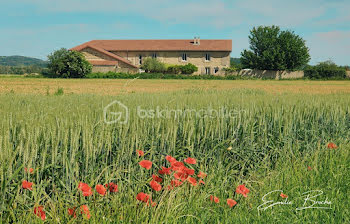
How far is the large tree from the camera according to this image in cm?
5000

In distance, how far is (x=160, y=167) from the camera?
3.17m

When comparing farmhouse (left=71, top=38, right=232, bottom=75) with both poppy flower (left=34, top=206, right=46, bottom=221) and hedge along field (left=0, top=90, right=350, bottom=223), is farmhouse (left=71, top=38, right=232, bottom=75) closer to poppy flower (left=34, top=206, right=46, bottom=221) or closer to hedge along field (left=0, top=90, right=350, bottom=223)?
hedge along field (left=0, top=90, right=350, bottom=223)

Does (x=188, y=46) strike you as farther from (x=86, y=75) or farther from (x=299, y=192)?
(x=299, y=192)

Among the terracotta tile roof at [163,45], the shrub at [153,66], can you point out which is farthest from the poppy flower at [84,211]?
the terracotta tile roof at [163,45]

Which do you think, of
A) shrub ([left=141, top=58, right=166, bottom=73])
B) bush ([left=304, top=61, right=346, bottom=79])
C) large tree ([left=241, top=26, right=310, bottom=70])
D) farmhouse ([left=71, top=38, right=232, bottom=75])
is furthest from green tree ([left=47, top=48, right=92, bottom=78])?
bush ([left=304, top=61, right=346, bottom=79])

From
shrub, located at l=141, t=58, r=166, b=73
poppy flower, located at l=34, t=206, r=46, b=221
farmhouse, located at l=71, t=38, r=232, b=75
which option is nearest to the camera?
poppy flower, located at l=34, t=206, r=46, b=221

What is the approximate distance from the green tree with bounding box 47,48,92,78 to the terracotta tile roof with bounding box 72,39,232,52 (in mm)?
14214

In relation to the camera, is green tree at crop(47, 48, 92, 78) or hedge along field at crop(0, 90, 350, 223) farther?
green tree at crop(47, 48, 92, 78)

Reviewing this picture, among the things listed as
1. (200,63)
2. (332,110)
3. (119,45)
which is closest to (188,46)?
(200,63)

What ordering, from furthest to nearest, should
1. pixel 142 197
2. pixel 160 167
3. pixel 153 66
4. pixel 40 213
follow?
pixel 153 66
pixel 160 167
pixel 142 197
pixel 40 213

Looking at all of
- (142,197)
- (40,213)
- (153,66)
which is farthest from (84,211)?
(153,66)

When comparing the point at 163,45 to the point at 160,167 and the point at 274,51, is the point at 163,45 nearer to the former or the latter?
the point at 274,51

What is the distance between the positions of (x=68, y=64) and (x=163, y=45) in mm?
21253

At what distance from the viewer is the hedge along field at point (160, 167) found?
2.31 metres
